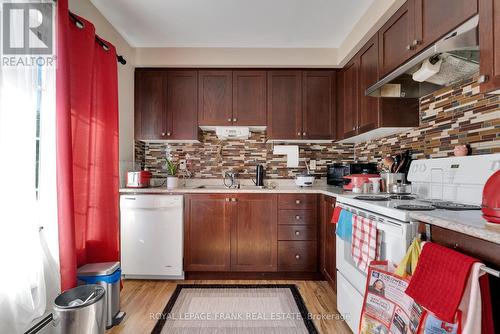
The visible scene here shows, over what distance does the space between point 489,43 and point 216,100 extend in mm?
2343

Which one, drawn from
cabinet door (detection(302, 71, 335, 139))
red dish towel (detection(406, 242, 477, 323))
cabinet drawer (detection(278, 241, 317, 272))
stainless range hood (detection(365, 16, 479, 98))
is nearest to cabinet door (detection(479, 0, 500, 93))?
stainless range hood (detection(365, 16, 479, 98))

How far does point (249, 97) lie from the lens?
290 cm

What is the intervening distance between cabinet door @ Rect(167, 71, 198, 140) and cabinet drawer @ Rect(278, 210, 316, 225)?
1.35 metres

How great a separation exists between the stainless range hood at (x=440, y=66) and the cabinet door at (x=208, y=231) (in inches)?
68.5

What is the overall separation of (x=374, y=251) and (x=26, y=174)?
197cm

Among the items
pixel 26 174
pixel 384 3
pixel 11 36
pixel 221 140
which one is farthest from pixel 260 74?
pixel 26 174

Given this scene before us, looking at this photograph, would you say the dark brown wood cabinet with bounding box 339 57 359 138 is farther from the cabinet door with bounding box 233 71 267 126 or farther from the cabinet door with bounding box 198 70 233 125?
the cabinet door with bounding box 198 70 233 125

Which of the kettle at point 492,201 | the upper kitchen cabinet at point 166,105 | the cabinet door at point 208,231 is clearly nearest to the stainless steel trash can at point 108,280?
the cabinet door at point 208,231

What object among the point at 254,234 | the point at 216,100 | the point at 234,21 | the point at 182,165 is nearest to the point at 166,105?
the point at 216,100

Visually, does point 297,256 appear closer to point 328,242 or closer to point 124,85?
point 328,242

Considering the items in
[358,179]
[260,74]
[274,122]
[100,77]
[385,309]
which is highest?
[260,74]

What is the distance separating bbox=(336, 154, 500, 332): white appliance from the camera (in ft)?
3.91

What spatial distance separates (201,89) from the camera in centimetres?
290

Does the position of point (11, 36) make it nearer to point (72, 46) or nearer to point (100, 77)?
point (72, 46)
